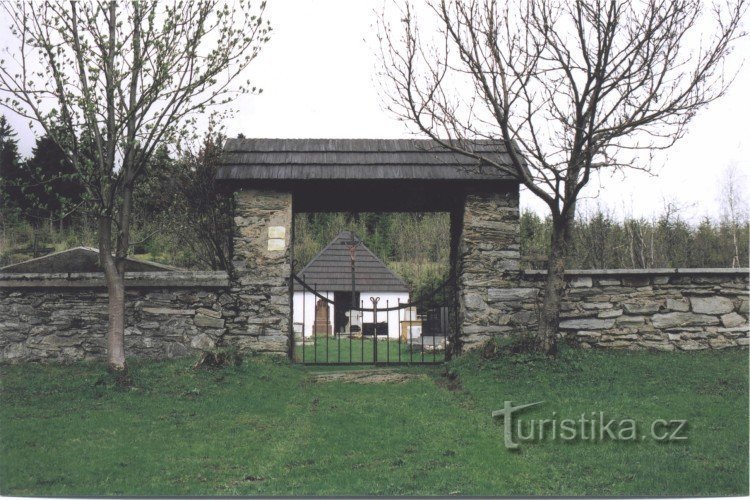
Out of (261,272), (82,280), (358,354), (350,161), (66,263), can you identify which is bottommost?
(358,354)

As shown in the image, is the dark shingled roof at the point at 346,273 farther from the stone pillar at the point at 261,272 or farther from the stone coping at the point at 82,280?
the stone coping at the point at 82,280

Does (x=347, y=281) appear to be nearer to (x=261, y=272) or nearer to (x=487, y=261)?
(x=261, y=272)

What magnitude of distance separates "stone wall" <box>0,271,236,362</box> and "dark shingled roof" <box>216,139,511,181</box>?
5.22 ft

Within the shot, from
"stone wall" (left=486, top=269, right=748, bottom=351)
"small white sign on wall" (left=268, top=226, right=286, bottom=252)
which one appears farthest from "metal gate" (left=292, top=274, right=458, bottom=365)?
"stone wall" (left=486, top=269, right=748, bottom=351)

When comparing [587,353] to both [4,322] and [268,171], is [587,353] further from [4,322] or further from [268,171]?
[4,322]

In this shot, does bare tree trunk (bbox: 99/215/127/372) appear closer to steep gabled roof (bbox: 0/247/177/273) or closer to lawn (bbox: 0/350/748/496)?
lawn (bbox: 0/350/748/496)

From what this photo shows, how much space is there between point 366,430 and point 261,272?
346cm

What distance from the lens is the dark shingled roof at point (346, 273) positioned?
22203mm

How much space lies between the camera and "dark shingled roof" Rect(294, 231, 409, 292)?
72.8ft

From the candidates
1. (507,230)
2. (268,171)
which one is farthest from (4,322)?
Answer: (507,230)

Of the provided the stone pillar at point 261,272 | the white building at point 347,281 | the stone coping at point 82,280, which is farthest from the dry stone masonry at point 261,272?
the white building at point 347,281

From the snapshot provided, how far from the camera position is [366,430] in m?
5.63

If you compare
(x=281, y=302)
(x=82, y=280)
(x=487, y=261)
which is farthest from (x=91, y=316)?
(x=487, y=261)

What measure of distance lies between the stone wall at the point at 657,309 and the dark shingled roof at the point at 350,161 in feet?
6.53
